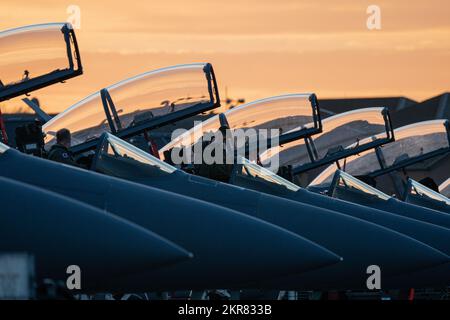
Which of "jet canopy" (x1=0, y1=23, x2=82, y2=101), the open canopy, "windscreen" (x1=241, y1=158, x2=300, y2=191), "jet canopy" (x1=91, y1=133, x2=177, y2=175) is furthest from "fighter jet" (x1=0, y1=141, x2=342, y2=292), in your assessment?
the open canopy

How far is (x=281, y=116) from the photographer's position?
1934cm

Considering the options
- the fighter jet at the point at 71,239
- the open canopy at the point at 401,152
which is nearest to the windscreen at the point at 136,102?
the open canopy at the point at 401,152

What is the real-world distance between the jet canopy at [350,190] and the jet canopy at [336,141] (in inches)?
156

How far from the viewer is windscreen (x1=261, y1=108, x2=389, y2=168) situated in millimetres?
19766

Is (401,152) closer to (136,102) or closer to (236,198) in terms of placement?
(136,102)

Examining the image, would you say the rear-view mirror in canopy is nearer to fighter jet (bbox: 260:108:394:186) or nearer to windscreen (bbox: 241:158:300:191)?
fighter jet (bbox: 260:108:394:186)

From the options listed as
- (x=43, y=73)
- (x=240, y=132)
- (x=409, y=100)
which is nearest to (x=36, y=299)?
(x=43, y=73)

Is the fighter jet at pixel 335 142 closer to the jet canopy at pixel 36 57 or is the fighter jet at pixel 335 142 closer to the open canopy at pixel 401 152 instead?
the open canopy at pixel 401 152

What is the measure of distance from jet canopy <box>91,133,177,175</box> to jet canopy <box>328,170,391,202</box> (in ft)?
12.3

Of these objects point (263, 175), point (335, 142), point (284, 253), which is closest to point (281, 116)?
point (335, 142)

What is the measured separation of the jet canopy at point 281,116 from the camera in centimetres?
1898

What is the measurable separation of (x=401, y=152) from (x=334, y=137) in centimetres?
192

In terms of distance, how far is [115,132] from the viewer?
54.4 ft

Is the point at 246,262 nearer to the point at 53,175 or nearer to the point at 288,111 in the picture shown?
the point at 53,175
